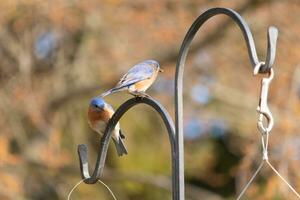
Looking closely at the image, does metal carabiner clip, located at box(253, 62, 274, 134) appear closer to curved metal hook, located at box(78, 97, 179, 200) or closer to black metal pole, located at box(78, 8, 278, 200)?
black metal pole, located at box(78, 8, 278, 200)

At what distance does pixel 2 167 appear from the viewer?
592 cm

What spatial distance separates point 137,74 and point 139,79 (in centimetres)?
3

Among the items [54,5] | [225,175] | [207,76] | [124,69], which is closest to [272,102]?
[207,76]

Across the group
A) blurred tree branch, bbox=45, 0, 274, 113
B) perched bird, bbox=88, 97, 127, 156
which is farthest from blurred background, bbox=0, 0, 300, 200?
perched bird, bbox=88, 97, 127, 156

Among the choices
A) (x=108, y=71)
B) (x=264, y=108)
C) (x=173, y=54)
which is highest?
(x=108, y=71)

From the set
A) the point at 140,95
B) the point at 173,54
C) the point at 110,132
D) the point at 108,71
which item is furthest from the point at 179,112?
the point at 108,71

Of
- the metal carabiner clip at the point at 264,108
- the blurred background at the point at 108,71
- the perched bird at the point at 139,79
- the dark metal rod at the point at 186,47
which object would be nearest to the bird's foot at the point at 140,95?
the perched bird at the point at 139,79

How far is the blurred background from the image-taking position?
578 centimetres

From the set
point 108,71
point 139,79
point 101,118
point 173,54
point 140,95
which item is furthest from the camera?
point 108,71

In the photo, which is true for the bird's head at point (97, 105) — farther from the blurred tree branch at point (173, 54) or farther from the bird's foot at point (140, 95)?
the blurred tree branch at point (173, 54)

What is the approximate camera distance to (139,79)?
2.21 metres

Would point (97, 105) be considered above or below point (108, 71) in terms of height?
below

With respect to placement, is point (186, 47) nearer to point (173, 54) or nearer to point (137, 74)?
point (137, 74)

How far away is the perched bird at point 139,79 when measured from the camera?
2.17 metres
